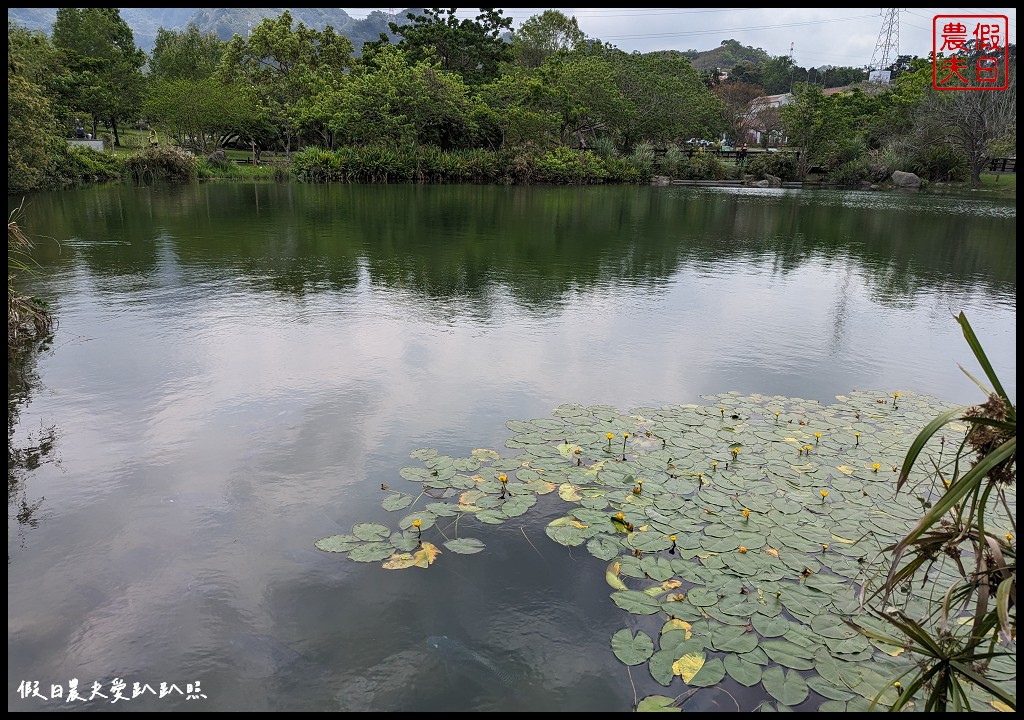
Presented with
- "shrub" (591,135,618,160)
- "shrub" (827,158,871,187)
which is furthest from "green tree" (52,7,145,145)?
"shrub" (827,158,871,187)

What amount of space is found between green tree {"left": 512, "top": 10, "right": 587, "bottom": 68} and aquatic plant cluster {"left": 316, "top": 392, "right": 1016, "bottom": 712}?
143 ft

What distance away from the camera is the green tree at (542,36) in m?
44.7

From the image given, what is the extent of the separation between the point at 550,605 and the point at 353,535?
40.4 inches

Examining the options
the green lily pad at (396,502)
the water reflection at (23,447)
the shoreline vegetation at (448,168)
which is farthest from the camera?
the shoreline vegetation at (448,168)

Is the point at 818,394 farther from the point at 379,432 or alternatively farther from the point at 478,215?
the point at 478,215

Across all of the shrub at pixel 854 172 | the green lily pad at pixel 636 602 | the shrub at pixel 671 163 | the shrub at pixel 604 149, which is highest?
the shrub at pixel 604 149

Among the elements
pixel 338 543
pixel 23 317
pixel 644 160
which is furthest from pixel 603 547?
pixel 644 160

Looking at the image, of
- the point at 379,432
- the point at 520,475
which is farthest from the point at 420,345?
the point at 520,475

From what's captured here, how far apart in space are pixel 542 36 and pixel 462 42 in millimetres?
10874

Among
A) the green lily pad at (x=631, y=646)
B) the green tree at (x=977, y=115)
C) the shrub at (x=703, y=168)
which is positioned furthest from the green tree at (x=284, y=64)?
the green lily pad at (x=631, y=646)

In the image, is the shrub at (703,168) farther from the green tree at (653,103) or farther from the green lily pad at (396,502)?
the green lily pad at (396,502)

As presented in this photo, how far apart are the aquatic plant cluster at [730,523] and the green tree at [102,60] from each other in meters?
31.6

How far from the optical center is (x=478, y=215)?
16.3 meters

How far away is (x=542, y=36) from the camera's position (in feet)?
147
